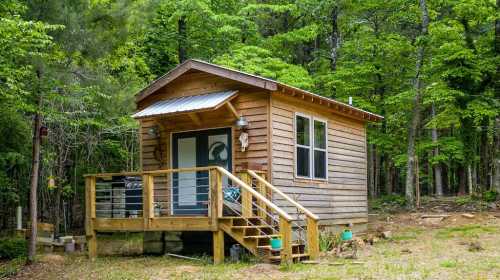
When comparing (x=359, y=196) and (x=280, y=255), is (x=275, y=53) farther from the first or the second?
(x=280, y=255)

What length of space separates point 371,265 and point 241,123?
3889 millimetres

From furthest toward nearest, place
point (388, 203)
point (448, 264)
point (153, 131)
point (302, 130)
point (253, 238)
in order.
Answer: point (388, 203), point (153, 131), point (302, 130), point (253, 238), point (448, 264)

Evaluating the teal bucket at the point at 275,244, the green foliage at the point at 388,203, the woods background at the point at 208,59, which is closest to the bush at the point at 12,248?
the woods background at the point at 208,59

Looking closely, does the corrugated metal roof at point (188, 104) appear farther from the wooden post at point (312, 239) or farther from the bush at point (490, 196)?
the bush at point (490, 196)

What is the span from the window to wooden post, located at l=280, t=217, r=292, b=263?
2797mm

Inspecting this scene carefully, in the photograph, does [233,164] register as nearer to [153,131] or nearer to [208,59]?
[153,131]

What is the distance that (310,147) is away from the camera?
12.4 metres

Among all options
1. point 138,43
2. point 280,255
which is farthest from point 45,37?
point 138,43

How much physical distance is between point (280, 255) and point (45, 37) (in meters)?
5.31

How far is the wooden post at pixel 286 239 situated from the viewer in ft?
30.0

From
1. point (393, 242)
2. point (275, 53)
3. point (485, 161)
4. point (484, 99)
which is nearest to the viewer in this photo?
point (393, 242)

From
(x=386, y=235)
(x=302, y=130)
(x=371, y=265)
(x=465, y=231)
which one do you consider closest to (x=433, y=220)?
(x=465, y=231)

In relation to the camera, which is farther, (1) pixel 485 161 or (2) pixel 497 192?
(1) pixel 485 161

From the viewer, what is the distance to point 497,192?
1752 centimetres
